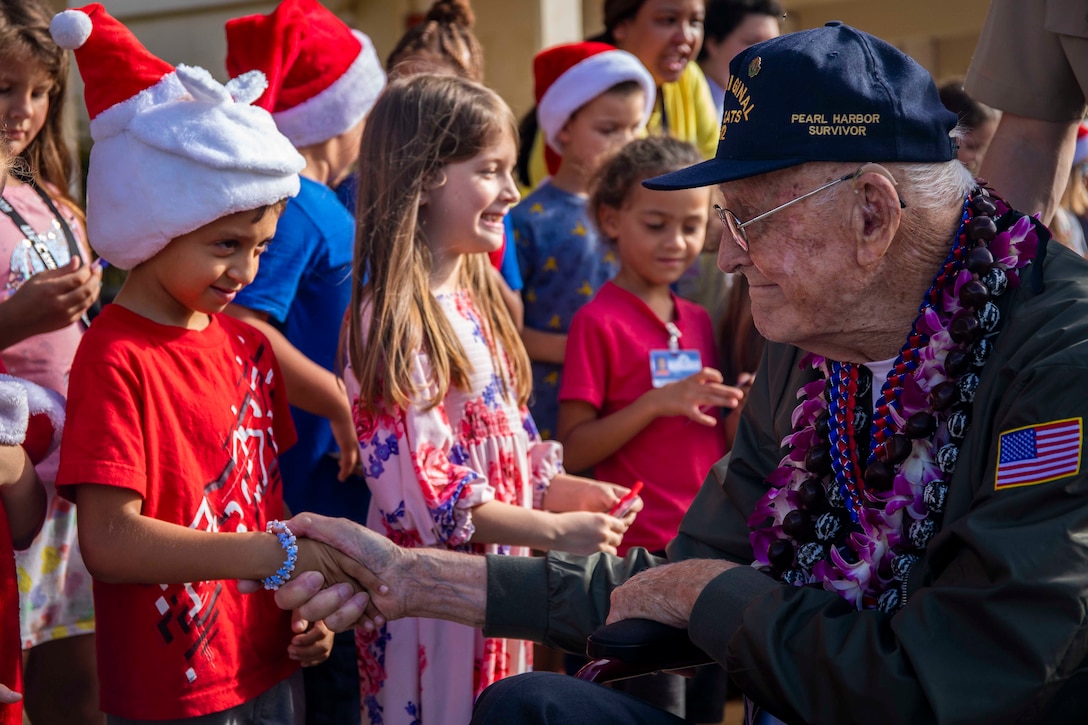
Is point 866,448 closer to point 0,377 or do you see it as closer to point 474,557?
point 474,557

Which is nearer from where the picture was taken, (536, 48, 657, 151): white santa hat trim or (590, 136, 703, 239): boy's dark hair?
(590, 136, 703, 239): boy's dark hair

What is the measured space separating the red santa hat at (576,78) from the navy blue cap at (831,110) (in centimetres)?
260

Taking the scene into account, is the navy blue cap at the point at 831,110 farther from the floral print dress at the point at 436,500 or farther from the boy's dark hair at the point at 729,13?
the boy's dark hair at the point at 729,13

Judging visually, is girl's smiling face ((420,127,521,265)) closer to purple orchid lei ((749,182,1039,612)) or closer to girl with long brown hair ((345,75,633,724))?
girl with long brown hair ((345,75,633,724))

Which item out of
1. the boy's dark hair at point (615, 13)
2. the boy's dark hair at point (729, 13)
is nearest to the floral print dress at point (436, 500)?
the boy's dark hair at point (615, 13)

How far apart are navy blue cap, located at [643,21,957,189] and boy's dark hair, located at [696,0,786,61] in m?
3.67

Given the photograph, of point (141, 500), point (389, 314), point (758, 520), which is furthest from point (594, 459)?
point (141, 500)

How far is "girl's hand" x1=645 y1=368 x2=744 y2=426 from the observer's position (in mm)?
3592

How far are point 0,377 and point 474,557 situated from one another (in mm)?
1067

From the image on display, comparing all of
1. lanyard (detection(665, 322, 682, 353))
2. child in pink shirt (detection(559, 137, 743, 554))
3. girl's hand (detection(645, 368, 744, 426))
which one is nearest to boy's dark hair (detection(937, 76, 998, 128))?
child in pink shirt (detection(559, 137, 743, 554))

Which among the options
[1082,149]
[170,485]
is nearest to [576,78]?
[170,485]

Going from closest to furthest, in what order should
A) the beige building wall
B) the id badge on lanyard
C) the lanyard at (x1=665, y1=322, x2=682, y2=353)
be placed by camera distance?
the id badge on lanyard
the lanyard at (x1=665, y1=322, x2=682, y2=353)
the beige building wall

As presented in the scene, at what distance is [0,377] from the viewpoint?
2420 mm

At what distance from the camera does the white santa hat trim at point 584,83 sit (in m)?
4.70
